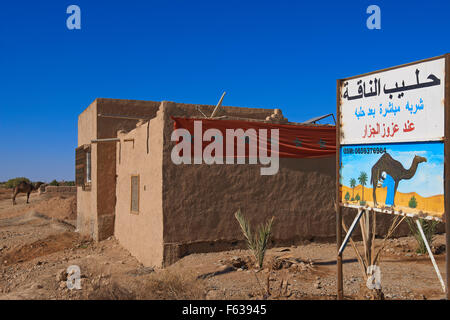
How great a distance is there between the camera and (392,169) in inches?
160

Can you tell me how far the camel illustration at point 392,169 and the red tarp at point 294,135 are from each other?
3.79 m

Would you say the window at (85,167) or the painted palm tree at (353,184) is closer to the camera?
the painted palm tree at (353,184)

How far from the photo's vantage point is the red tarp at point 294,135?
24.7 feet

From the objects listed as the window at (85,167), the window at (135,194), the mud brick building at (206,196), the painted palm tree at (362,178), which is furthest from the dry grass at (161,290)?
the window at (85,167)

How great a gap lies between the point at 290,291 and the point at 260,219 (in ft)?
10.0

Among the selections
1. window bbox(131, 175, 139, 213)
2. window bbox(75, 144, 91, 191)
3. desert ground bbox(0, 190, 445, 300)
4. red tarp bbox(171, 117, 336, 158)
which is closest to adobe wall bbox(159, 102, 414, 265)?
red tarp bbox(171, 117, 336, 158)

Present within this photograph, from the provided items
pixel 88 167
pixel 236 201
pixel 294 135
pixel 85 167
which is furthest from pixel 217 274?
pixel 85 167

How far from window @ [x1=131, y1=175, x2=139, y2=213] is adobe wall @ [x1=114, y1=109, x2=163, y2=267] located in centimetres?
14

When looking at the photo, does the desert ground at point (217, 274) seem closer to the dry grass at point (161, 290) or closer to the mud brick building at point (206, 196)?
the dry grass at point (161, 290)

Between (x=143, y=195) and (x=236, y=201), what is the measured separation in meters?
2.18

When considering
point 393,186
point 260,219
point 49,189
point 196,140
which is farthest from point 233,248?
point 49,189

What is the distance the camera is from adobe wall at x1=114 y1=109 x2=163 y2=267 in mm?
7538

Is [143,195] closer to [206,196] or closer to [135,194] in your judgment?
[135,194]

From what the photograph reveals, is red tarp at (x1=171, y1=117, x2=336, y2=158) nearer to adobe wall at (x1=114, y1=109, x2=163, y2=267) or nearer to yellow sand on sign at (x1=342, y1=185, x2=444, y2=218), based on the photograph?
adobe wall at (x1=114, y1=109, x2=163, y2=267)
